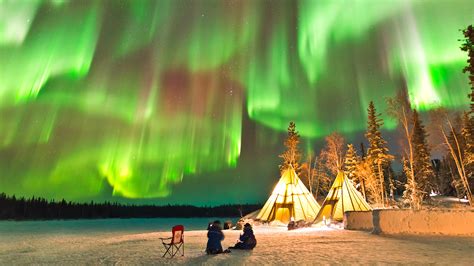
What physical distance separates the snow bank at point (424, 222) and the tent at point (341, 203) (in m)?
9.13

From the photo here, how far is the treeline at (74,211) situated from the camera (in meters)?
113

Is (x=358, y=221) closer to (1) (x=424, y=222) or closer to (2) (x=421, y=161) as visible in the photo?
(1) (x=424, y=222)

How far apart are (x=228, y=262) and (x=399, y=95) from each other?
24.9 metres

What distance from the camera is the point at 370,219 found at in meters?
20.8

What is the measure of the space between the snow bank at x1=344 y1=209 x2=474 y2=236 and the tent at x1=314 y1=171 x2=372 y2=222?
913 cm

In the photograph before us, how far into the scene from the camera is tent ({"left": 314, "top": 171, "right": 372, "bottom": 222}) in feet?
95.0

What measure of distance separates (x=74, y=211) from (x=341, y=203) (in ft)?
391

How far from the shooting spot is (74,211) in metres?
127

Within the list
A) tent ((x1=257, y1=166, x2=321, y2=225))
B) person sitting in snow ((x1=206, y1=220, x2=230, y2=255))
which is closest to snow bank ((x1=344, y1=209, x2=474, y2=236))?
person sitting in snow ((x1=206, y1=220, x2=230, y2=255))

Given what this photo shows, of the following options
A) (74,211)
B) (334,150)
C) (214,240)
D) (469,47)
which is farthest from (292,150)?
(74,211)

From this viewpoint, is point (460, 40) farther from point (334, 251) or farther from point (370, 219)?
point (334, 251)

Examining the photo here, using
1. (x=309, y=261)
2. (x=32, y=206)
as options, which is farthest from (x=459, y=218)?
(x=32, y=206)

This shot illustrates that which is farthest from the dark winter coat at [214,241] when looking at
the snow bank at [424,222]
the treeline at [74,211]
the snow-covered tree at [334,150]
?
the treeline at [74,211]

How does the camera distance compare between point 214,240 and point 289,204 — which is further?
point 289,204
